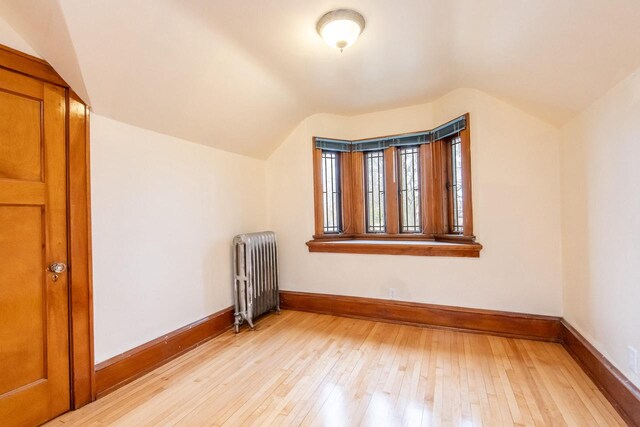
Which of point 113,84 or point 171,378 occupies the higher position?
→ point 113,84

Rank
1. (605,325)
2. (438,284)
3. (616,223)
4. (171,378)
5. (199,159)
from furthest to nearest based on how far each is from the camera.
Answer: (438,284), (199,159), (171,378), (605,325), (616,223)

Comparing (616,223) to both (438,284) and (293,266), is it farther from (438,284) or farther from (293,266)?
(293,266)

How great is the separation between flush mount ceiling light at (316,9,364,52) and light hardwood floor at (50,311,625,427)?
7.48ft

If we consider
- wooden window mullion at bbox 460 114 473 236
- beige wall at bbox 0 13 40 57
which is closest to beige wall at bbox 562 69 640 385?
wooden window mullion at bbox 460 114 473 236

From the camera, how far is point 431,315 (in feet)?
9.44

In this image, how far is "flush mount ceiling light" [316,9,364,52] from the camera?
5.70ft

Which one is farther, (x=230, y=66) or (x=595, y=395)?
(x=230, y=66)

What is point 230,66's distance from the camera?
7.22 feet

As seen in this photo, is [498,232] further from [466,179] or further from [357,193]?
[357,193]

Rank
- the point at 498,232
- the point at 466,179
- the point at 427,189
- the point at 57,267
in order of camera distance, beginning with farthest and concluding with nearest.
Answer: the point at 427,189
the point at 466,179
the point at 498,232
the point at 57,267

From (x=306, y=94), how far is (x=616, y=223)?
8.47 feet

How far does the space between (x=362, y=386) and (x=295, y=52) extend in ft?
7.97

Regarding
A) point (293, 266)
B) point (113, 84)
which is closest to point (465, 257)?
point (293, 266)

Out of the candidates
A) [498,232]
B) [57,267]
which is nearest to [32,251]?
[57,267]
